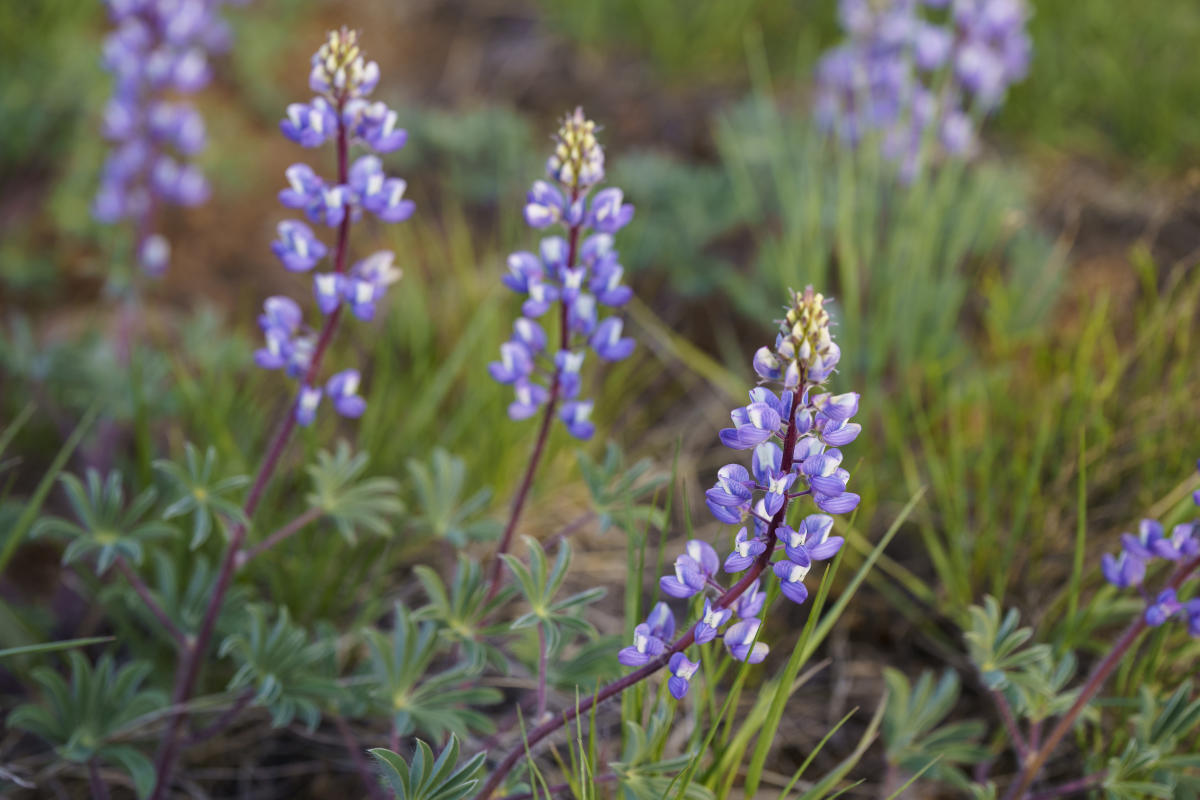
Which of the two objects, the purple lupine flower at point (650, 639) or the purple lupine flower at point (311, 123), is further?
the purple lupine flower at point (311, 123)

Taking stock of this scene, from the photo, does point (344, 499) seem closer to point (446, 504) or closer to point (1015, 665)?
point (446, 504)

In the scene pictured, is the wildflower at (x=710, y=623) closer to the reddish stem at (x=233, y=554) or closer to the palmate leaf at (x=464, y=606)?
the palmate leaf at (x=464, y=606)

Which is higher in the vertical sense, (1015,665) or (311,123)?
(311,123)

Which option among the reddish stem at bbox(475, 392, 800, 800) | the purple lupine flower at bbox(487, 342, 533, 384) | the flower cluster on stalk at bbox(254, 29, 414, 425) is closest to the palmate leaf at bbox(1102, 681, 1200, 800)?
the reddish stem at bbox(475, 392, 800, 800)

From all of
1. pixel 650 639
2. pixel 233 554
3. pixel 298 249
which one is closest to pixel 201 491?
pixel 233 554

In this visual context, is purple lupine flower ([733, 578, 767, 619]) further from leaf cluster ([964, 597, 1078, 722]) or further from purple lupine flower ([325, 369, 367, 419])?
purple lupine flower ([325, 369, 367, 419])

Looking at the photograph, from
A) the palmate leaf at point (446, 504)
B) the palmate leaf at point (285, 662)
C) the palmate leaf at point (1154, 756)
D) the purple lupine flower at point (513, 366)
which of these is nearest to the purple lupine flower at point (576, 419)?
the purple lupine flower at point (513, 366)

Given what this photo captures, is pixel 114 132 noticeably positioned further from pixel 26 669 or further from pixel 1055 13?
pixel 1055 13
